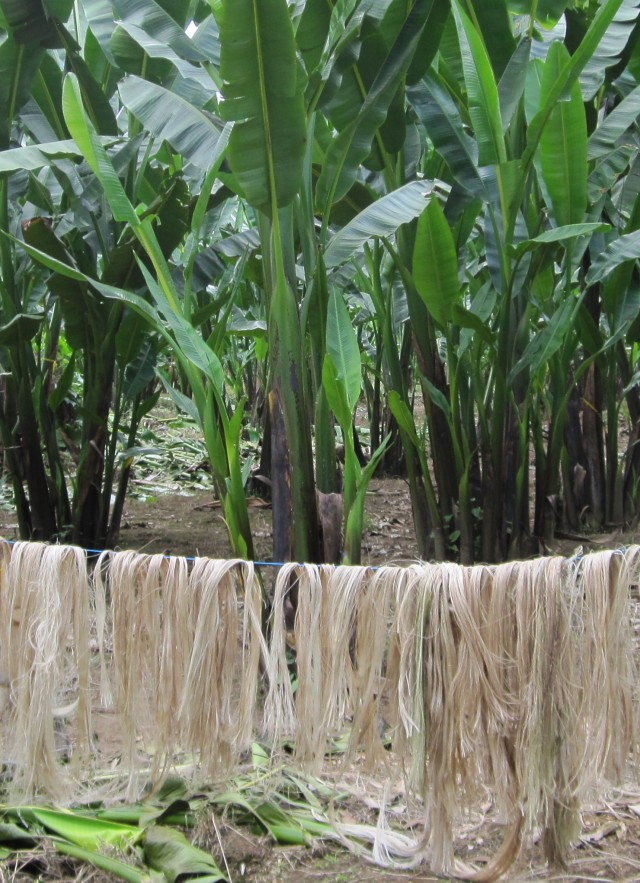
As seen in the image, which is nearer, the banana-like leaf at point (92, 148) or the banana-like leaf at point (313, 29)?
the banana-like leaf at point (92, 148)

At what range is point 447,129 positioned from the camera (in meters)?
3.31

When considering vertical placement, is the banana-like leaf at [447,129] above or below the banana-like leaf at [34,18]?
below

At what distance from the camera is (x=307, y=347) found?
3.40m

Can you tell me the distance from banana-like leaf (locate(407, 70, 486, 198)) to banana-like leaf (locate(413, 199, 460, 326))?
0.30 m

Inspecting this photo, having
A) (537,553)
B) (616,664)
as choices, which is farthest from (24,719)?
(537,553)

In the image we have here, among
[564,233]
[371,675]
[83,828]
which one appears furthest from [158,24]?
[83,828]

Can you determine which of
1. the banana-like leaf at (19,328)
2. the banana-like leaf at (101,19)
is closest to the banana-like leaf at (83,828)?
the banana-like leaf at (19,328)

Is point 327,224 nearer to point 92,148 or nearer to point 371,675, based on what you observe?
point 92,148

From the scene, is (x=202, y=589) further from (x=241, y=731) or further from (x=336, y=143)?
(x=336, y=143)

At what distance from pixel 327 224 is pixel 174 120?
64 centimetres

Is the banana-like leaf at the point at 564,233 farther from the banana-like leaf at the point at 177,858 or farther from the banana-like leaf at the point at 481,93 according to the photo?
the banana-like leaf at the point at 177,858

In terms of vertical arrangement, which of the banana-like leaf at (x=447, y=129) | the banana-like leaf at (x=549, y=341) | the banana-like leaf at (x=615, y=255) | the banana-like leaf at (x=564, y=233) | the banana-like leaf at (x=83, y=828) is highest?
the banana-like leaf at (x=447, y=129)

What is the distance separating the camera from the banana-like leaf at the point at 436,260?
2994 millimetres

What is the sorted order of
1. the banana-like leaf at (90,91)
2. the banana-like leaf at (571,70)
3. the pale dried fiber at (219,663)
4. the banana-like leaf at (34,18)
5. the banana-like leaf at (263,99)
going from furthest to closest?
the banana-like leaf at (90,91) < the banana-like leaf at (34,18) < the banana-like leaf at (571,70) < the banana-like leaf at (263,99) < the pale dried fiber at (219,663)
